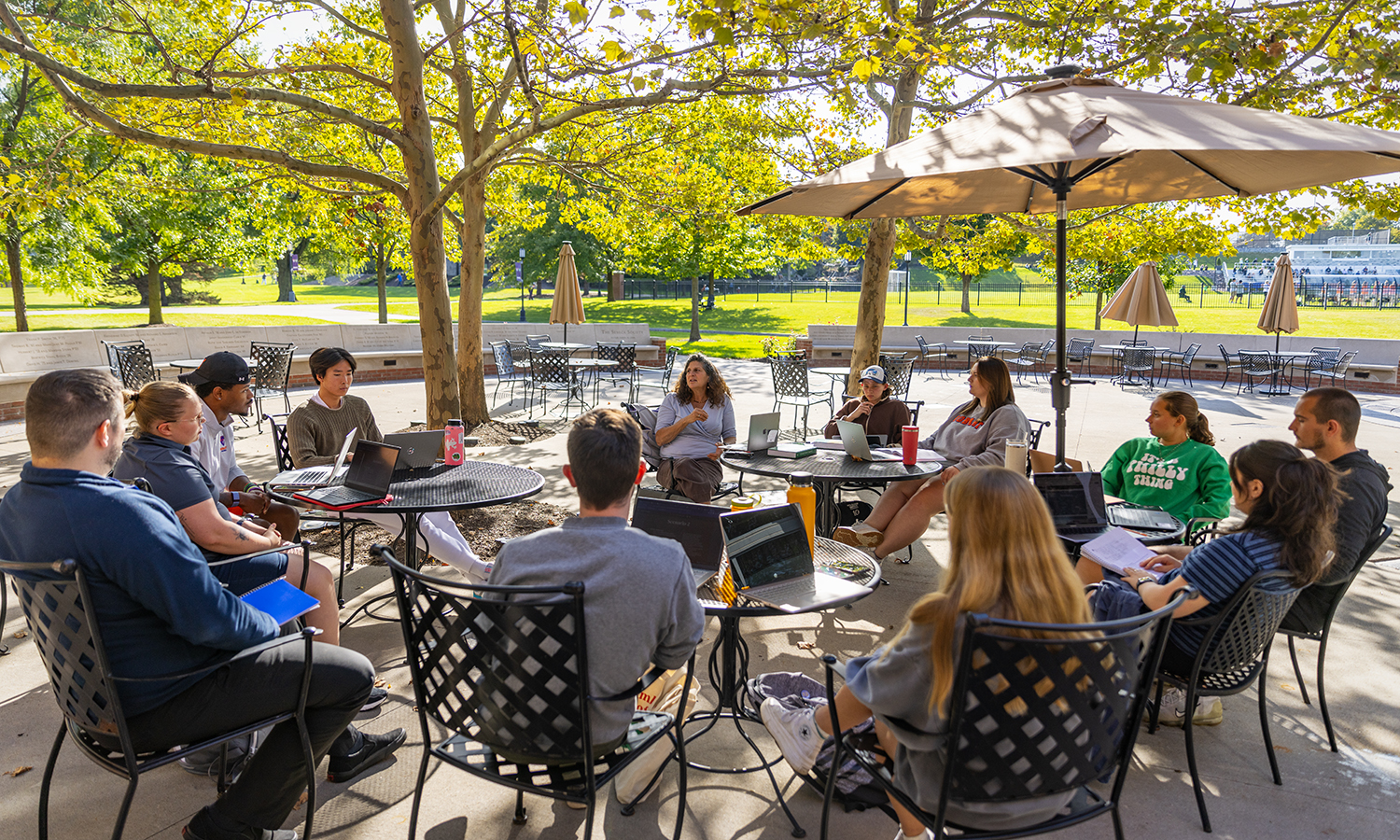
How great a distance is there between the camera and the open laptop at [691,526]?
271cm

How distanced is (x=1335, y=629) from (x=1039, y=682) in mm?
3738

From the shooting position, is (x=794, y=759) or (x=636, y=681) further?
(x=794, y=759)

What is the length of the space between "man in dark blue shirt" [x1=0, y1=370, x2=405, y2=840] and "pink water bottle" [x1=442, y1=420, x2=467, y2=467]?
201 centimetres

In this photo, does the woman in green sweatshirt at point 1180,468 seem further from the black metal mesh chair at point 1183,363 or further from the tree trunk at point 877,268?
the black metal mesh chair at point 1183,363

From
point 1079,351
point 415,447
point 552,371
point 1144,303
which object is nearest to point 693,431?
point 415,447

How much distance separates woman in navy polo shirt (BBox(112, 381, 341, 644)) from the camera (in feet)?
9.62

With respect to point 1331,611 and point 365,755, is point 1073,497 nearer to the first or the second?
point 1331,611

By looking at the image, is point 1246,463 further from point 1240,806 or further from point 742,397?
point 742,397

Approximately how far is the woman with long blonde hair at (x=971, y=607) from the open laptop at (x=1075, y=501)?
6.10ft

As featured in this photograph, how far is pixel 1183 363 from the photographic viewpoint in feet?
Result: 51.8

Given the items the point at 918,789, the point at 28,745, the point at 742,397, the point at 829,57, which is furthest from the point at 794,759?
the point at 742,397

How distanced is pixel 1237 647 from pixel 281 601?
11.0 feet

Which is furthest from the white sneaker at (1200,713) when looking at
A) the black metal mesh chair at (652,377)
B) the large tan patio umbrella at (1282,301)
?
the large tan patio umbrella at (1282,301)

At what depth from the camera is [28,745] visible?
3.05m
